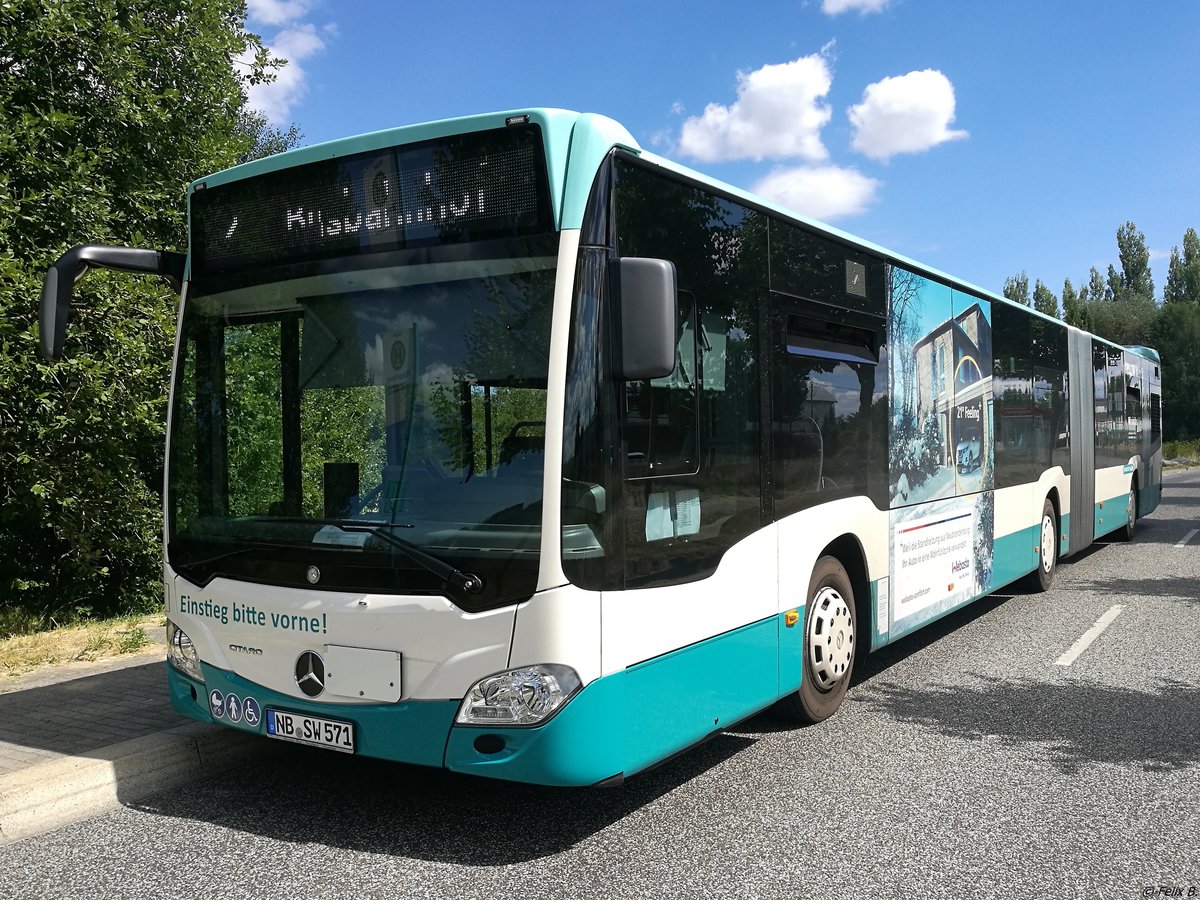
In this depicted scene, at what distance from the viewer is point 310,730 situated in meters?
4.28

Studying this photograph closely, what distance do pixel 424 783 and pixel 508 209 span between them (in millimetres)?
2786

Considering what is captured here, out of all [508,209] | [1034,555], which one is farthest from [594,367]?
[1034,555]

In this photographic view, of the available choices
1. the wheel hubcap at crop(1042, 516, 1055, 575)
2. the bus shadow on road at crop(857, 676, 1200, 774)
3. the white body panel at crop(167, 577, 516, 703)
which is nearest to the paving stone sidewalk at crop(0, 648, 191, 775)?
the white body panel at crop(167, 577, 516, 703)

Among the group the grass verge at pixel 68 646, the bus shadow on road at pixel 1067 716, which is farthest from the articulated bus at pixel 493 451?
the grass verge at pixel 68 646

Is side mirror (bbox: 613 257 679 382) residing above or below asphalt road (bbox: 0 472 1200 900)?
above

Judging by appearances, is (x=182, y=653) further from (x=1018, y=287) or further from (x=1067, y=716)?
(x=1018, y=287)

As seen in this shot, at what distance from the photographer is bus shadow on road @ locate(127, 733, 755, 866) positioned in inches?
167

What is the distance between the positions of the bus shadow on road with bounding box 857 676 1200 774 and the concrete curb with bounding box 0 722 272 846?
378 cm

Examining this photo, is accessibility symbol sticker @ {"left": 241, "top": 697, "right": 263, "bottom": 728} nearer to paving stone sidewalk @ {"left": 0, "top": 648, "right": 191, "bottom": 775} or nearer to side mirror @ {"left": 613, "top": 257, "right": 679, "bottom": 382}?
paving stone sidewalk @ {"left": 0, "top": 648, "right": 191, "bottom": 775}

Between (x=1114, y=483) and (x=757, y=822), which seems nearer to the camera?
(x=757, y=822)

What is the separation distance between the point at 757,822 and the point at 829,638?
167cm

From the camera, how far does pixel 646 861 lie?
3992mm

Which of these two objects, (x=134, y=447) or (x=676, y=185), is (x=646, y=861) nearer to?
(x=676, y=185)

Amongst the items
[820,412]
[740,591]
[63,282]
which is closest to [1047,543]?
[820,412]
